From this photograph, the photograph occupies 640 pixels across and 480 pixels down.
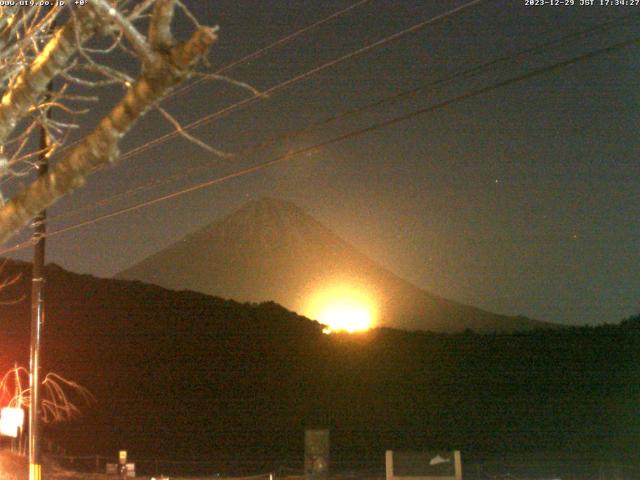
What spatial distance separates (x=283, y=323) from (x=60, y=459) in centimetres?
1953

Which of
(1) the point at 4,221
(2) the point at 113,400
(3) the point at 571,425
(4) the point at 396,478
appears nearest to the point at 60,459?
(2) the point at 113,400

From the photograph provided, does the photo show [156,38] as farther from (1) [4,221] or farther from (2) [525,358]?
(2) [525,358]

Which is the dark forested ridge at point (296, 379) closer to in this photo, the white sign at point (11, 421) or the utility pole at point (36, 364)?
the white sign at point (11, 421)

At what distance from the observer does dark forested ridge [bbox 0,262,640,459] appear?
4088cm

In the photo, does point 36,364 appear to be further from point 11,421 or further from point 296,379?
point 296,379

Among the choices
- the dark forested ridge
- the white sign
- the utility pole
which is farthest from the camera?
the dark forested ridge

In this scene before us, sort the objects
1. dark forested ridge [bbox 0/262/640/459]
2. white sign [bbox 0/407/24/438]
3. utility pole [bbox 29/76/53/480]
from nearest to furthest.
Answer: utility pole [bbox 29/76/53/480] < white sign [bbox 0/407/24/438] < dark forested ridge [bbox 0/262/640/459]

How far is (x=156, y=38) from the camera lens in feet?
16.1

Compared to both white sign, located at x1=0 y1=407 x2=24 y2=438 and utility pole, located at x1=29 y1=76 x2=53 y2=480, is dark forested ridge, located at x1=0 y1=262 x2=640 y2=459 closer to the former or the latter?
white sign, located at x1=0 y1=407 x2=24 y2=438

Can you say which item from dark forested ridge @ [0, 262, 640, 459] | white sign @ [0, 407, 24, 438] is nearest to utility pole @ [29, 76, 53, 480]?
white sign @ [0, 407, 24, 438]

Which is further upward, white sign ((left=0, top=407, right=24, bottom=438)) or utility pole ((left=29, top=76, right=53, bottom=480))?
utility pole ((left=29, top=76, right=53, bottom=480))

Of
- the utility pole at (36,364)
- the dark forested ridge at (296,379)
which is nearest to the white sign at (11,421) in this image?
the utility pole at (36,364)

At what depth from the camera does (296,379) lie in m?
46.2

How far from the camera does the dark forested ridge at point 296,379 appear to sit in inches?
1609
